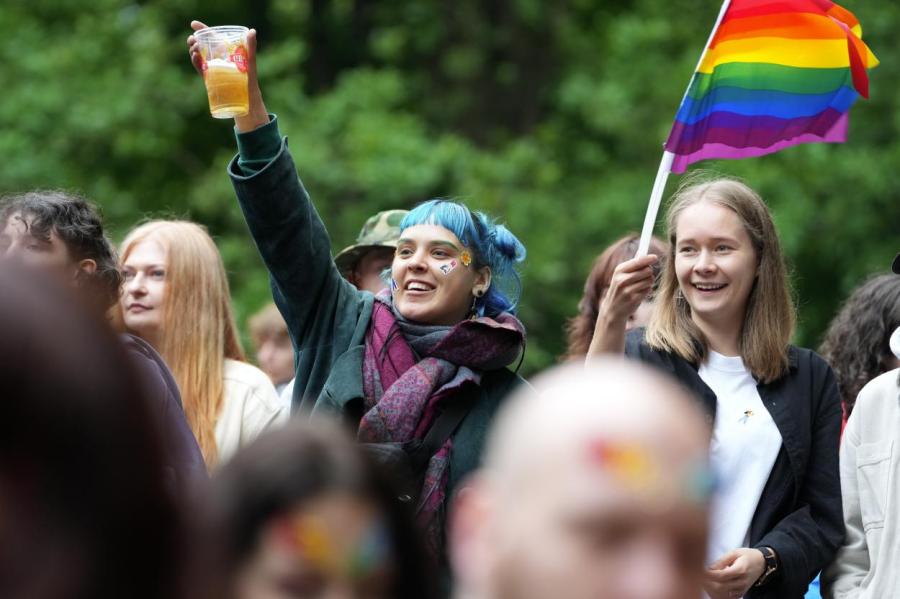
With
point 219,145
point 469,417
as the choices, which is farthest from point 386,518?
point 219,145

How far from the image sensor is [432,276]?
442 centimetres

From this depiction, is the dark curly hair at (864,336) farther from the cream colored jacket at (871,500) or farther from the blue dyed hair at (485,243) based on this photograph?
the blue dyed hair at (485,243)

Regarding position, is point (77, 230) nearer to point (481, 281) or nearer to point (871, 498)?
point (481, 281)

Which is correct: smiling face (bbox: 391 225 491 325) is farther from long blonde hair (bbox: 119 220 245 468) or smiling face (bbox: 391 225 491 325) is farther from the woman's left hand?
the woman's left hand

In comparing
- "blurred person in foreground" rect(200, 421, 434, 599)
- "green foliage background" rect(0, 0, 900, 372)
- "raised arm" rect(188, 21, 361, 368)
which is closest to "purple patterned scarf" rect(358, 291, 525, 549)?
"raised arm" rect(188, 21, 361, 368)

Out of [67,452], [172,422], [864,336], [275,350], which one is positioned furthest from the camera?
[275,350]

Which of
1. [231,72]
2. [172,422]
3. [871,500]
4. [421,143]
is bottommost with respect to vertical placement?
[871,500]

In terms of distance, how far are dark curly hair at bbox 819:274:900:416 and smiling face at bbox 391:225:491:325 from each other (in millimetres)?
1834

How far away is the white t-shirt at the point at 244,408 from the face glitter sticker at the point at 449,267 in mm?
900

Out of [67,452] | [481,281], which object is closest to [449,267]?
[481,281]

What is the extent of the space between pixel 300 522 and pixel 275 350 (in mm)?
5452

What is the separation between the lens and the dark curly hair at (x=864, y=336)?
5.51 m

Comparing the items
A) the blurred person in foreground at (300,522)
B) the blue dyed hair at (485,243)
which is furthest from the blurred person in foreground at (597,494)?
the blue dyed hair at (485,243)

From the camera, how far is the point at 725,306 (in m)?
4.50
